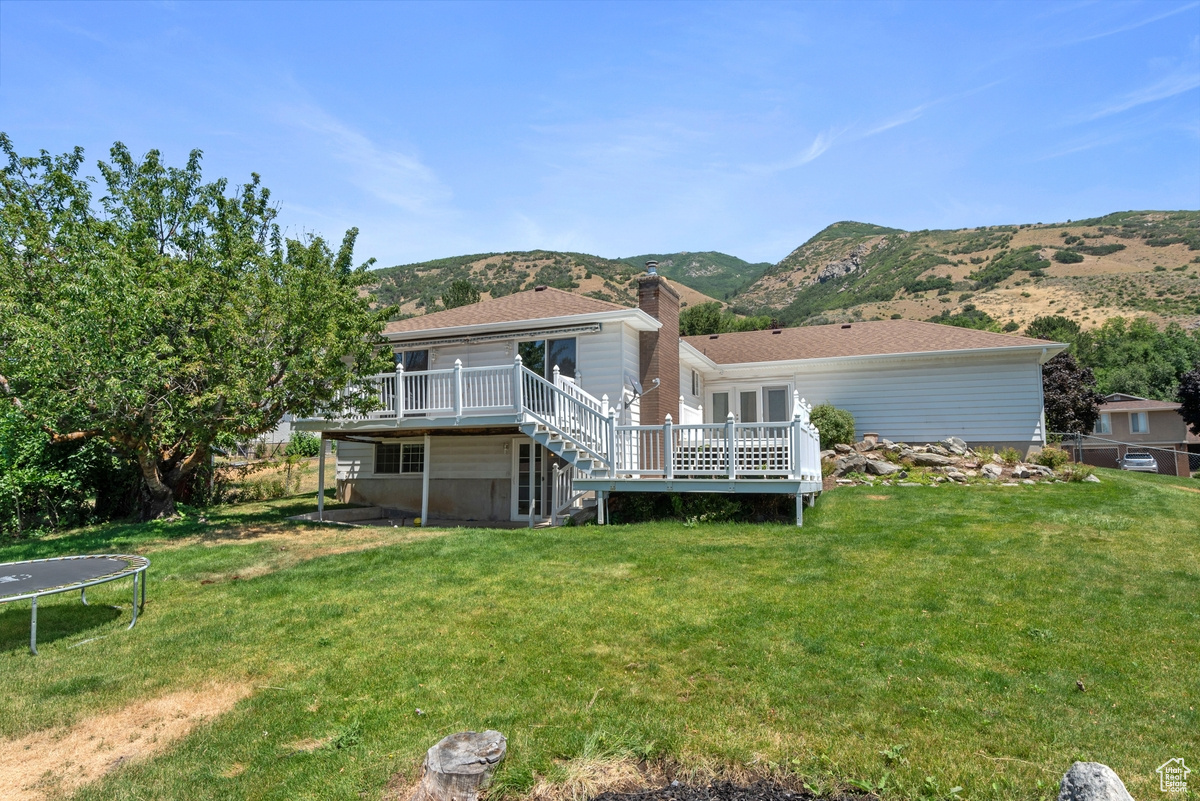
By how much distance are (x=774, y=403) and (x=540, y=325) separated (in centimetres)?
882

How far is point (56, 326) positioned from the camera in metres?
11.7

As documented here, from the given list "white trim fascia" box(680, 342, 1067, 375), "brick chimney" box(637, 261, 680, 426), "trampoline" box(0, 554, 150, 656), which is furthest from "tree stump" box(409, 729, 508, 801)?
"white trim fascia" box(680, 342, 1067, 375)

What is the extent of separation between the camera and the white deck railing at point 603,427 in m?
11.9

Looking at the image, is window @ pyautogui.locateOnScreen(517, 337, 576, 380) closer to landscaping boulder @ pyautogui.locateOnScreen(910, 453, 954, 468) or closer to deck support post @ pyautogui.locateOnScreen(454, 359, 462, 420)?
deck support post @ pyautogui.locateOnScreen(454, 359, 462, 420)

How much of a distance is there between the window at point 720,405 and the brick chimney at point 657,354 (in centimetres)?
498

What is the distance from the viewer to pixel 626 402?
1518cm

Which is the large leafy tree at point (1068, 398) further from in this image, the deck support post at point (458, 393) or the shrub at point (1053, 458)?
the deck support post at point (458, 393)

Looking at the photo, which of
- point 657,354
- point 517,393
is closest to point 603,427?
point 517,393

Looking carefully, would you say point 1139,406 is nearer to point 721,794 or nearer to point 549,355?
point 549,355

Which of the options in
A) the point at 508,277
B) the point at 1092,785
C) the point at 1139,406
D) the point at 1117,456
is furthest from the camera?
the point at 508,277

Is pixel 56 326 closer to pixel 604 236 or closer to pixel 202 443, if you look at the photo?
pixel 202 443

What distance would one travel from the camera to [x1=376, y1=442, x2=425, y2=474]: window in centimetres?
1812

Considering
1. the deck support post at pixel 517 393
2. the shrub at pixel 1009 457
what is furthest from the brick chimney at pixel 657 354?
the shrub at pixel 1009 457

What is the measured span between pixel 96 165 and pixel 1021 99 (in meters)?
20.9
